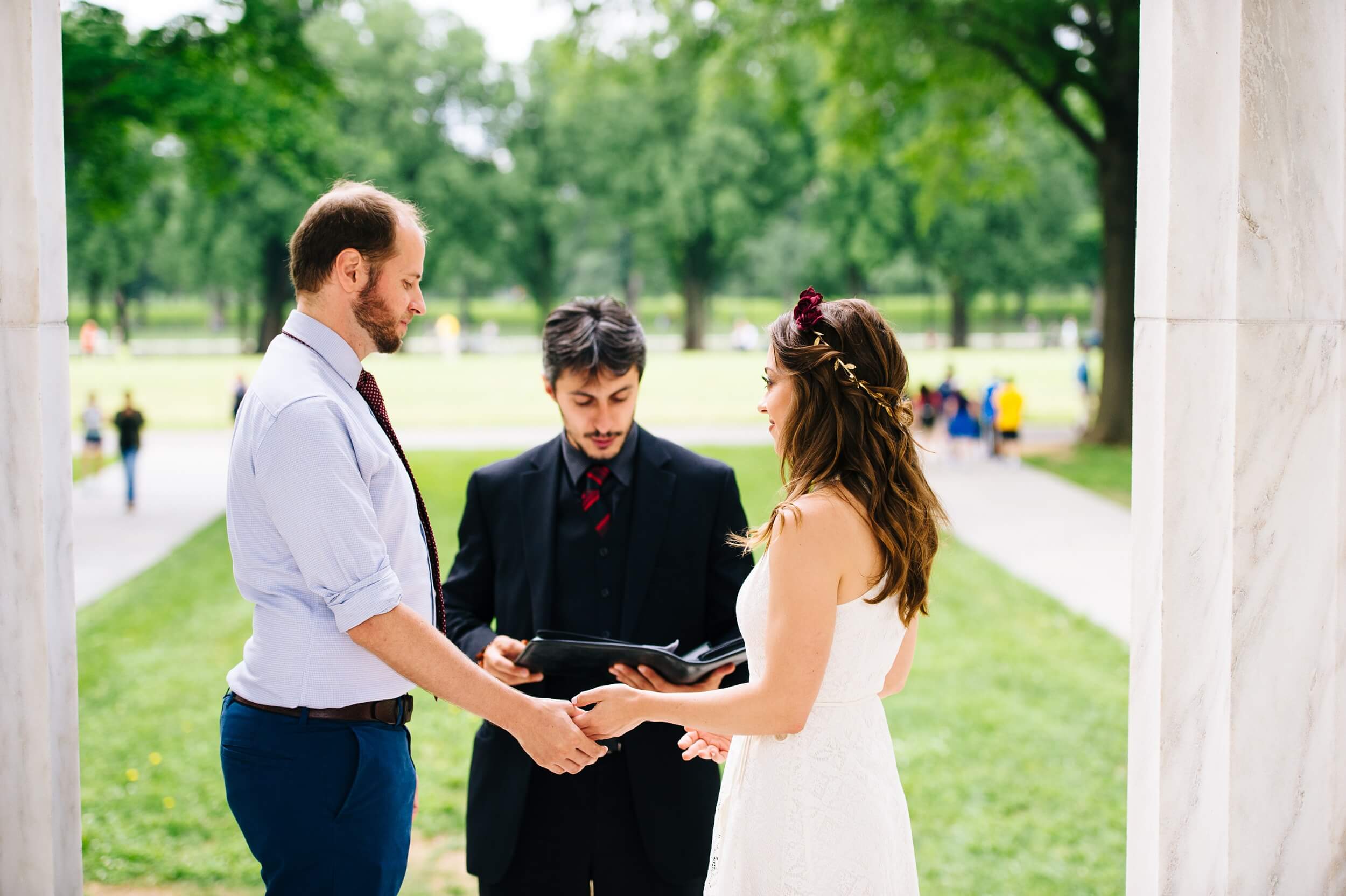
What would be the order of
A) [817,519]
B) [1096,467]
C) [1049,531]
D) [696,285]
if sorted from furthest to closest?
[696,285] < [1096,467] < [1049,531] < [817,519]

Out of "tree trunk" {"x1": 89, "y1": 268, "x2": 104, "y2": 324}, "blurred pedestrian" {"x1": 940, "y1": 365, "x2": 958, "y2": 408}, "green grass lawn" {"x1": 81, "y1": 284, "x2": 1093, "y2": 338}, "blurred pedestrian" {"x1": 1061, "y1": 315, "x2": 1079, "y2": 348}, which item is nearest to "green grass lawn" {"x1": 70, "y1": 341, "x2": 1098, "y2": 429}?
"blurred pedestrian" {"x1": 940, "y1": 365, "x2": 958, "y2": 408}

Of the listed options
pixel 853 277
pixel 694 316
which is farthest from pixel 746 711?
pixel 853 277

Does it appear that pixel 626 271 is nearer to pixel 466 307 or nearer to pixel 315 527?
pixel 466 307

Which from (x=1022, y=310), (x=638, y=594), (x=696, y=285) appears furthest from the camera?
(x=1022, y=310)

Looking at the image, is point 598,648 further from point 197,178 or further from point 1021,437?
point 1021,437

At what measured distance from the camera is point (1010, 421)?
69.8ft

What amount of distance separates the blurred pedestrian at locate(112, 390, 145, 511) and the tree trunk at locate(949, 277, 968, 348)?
50.5 meters

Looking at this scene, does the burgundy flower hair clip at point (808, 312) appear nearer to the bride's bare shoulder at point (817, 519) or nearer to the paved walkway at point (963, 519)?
the bride's bare shoulder at point (817, 519)

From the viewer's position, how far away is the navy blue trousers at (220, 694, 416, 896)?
2.68 meters

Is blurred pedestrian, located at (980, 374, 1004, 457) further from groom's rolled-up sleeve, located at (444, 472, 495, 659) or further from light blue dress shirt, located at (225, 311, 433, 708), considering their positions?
light blue dress shirt, located at (225, 311, 433, 708)

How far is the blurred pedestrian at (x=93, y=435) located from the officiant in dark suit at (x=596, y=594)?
1620 centimetres

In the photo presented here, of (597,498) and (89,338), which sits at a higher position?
(89,338)

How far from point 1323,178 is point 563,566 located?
6.92 ft

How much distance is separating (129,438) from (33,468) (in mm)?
15066
